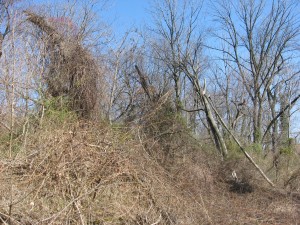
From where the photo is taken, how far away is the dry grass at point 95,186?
6168 millimetres

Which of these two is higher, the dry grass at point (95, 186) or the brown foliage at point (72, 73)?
the brown foliage at point (72, 73)

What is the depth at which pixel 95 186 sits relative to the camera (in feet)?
22.6

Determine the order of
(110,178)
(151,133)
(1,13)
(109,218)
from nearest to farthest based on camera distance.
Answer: (109,218)
(110,178)
(151,133)
(1,13)

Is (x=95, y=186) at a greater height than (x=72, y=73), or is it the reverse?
(x=72, y=73)

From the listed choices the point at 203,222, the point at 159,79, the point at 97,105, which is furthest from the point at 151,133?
the point at 159,79

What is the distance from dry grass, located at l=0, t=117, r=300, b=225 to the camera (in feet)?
20.2

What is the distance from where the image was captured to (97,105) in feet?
40.8

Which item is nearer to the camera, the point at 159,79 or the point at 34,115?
the point at 34,115

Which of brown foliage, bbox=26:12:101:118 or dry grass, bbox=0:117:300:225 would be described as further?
brown foliage, bbox=26:12:101:118

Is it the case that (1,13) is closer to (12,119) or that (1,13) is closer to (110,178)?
(12,119)

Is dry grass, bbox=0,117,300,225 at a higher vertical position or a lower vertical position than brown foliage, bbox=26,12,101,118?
lower

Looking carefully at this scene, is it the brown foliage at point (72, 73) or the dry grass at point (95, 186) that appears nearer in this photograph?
the dry grass at point (95, 186)

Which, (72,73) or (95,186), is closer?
(95,186)

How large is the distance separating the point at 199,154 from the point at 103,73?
4.43 metres
